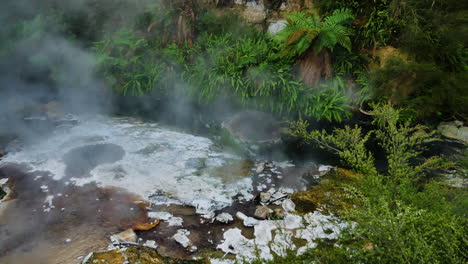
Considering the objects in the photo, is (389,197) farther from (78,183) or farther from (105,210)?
(78,183)

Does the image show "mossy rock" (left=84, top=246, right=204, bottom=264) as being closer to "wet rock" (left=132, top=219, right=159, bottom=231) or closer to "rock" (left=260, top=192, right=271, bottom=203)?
"wet rock" (left=132, top=219, right=159, bottom=231)

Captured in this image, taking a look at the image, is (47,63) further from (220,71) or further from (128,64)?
(220,71)

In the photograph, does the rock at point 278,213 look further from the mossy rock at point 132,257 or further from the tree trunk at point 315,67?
the tree trunk at point 315,67

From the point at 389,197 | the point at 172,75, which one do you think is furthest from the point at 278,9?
the point at 389,197

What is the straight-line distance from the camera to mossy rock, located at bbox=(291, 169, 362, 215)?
4.41 metres

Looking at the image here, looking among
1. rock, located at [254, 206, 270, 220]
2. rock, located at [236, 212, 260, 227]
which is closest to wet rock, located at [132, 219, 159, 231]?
rock, located at [236, 212, 260, 227]

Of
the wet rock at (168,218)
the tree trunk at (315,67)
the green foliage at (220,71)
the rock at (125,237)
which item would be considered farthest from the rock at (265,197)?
the tree trunk at (315,67)

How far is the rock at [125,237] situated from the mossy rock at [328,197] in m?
2.43

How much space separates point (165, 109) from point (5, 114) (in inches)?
157

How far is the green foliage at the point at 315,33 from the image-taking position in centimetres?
651

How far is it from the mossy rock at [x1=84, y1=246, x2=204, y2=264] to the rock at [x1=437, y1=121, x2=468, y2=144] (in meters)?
5.95

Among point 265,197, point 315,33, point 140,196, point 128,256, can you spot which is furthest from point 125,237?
point 315,33

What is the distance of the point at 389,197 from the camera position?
3215mm

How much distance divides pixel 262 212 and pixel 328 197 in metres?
1.19
